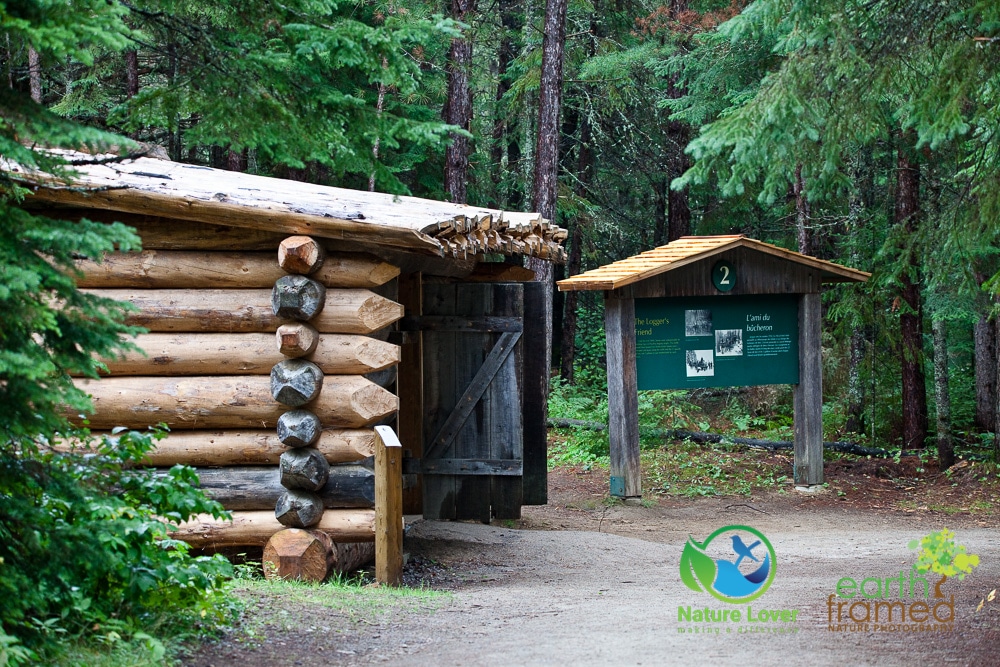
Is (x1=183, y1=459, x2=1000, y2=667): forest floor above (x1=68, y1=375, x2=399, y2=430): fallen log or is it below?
below

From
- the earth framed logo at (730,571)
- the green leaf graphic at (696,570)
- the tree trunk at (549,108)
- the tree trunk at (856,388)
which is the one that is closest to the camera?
the earth framed logo at (730,571)

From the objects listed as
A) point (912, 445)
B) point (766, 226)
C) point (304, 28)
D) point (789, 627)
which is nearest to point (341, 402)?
point (304, 28)

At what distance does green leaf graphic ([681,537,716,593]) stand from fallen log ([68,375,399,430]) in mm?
2753

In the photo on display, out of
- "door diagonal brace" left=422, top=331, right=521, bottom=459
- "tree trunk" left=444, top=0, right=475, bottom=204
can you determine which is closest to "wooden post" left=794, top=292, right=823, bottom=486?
"door diagonal brace" left=422, top=331, right=521, bottom=459

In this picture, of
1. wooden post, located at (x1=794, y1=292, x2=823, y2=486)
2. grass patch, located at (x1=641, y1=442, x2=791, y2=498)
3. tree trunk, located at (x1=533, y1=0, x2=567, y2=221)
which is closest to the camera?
wooden post, located at (x1=794, y1=292, x2=823, y2=486)

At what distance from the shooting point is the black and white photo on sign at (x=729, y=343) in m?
12.2

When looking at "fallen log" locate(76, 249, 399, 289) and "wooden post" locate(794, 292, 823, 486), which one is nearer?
"fallen log" locate(76, 249, 399, 289)

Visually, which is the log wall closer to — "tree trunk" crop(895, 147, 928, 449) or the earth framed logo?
the earth framed logo

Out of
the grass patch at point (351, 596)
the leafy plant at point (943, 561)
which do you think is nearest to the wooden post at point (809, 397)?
the leafy plant at point (943, 561)

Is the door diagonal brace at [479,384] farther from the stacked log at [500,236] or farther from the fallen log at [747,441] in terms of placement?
the fallen log at [747,441]

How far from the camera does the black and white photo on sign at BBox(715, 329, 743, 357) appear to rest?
12.2 meters

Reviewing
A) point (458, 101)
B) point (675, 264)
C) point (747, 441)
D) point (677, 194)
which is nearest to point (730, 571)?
point (675, 264)

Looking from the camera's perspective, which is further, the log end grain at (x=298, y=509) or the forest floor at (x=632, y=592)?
the log end grain at (x=298, y=509)

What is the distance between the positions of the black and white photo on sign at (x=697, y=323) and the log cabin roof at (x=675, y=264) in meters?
0.72
